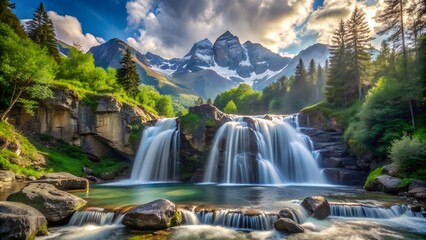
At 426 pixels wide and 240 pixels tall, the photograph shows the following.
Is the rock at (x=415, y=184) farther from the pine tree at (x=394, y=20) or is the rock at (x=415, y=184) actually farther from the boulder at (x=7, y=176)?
the boulder at (x=7, y=176)

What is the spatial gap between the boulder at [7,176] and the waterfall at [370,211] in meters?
23.1

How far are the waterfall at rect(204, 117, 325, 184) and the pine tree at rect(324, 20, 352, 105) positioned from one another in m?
11.4

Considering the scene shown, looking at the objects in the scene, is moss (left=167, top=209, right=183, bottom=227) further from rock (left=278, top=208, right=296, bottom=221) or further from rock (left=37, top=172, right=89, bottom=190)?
rock (left=37, top=172, right=89, bottom=190)

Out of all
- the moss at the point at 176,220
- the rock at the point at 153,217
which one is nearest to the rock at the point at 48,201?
the rock at the point at 153,217

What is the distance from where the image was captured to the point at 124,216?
1025cm

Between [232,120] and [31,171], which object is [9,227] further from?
[232,120]

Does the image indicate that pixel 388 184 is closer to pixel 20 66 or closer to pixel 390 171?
pixel 390 171

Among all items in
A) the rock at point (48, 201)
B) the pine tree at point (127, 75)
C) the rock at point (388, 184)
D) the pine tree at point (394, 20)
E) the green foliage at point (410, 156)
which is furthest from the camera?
the pine tree at point (127, 75)

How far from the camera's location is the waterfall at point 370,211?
11.8 m

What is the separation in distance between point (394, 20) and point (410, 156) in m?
18.2

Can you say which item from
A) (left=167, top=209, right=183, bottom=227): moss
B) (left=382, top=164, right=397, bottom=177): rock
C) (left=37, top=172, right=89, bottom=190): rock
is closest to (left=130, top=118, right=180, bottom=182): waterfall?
(left=37, top=172, right=89, bottom=190): rock

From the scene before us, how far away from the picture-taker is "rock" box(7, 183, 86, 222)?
10.3 meters

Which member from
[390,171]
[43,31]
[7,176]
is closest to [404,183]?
[390,171]

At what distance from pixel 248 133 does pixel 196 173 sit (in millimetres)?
8337
